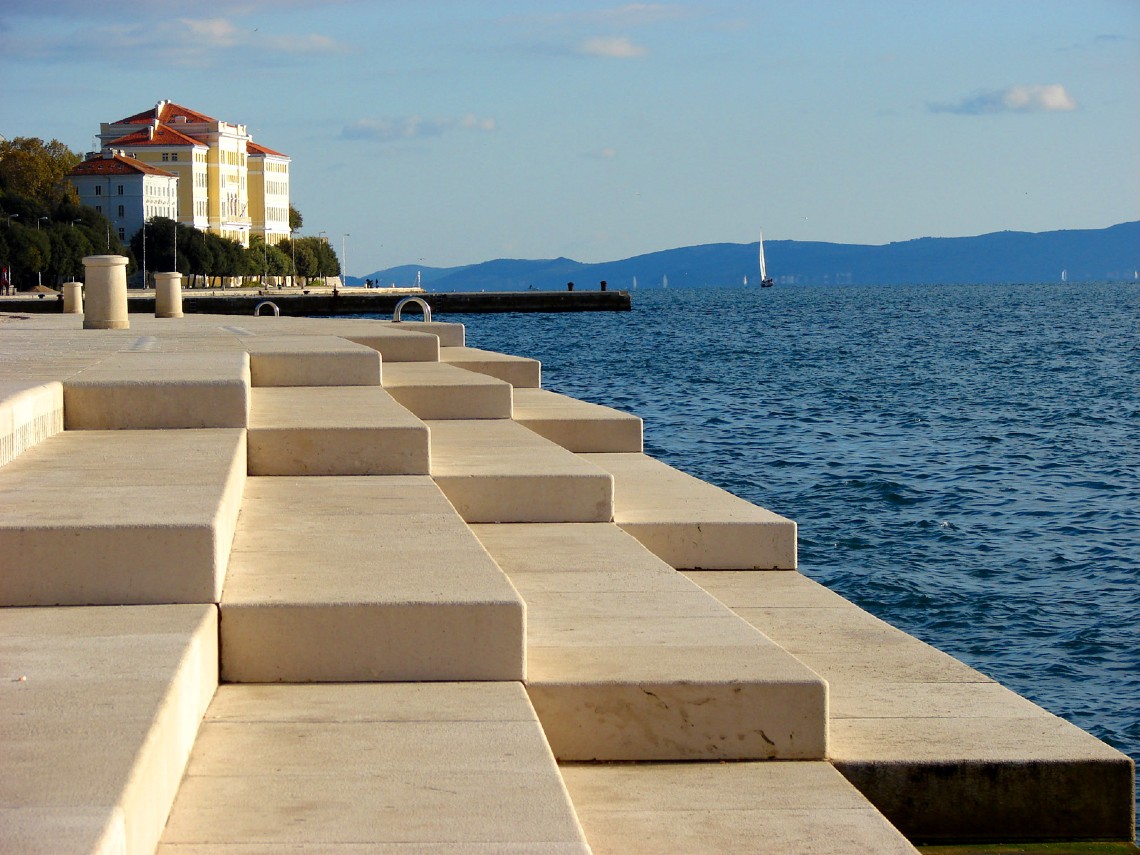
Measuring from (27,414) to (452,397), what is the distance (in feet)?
14.6

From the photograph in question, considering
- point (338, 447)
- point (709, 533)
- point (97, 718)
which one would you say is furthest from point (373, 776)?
point (709, 533)

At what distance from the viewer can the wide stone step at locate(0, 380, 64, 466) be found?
6.02 m

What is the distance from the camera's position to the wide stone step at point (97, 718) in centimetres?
295

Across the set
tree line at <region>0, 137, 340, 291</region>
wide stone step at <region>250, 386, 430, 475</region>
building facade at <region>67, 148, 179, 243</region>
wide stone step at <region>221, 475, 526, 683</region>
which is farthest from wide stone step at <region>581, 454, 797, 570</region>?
building facade at <region>67, 148, 179, 243</region>

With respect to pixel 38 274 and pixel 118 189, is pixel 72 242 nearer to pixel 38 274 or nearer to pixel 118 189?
pixel 38 274

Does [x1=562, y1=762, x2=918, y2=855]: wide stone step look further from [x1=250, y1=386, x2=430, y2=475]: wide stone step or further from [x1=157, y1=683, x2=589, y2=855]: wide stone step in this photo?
[x1=250, y1=386, x2=430, y2=475]: wide stone step

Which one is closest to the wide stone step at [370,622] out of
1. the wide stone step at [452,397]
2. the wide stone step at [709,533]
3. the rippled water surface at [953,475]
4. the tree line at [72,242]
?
the wide stone step at [709,533]

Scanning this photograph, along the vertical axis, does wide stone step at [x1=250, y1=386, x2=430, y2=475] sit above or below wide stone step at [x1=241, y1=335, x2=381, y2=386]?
below

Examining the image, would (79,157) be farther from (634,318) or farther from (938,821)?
(938,821)

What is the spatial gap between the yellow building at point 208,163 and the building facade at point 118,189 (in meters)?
10.6

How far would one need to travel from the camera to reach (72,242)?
96.4m

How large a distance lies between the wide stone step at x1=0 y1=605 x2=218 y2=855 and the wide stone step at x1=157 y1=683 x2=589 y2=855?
10 centimetres

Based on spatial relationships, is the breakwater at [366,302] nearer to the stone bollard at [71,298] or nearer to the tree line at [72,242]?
the tree line at [72,242]

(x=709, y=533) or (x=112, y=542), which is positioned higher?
(x=112, y=542)
